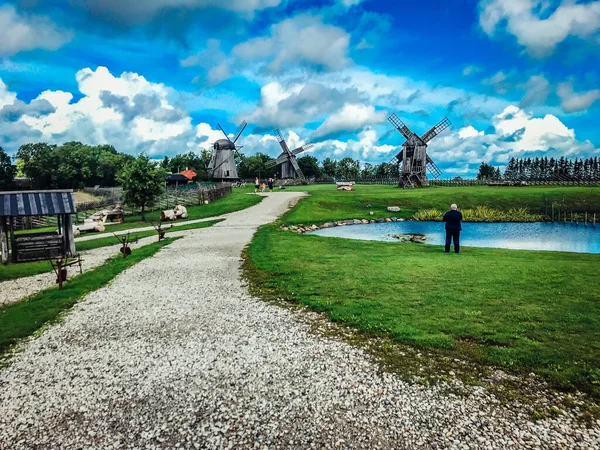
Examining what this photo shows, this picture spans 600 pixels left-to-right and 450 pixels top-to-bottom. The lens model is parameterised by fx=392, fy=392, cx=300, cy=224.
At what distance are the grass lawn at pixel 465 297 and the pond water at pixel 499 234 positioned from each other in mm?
7625

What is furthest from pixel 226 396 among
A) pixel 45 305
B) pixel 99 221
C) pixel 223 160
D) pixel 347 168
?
pixel 347 168

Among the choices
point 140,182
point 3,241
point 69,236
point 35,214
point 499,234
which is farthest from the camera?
point 140,182

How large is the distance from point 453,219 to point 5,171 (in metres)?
106

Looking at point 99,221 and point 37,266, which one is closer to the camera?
point 37,266

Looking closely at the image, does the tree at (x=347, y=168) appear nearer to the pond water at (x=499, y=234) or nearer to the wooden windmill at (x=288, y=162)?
the wooden windmill at (x=288, y=162)

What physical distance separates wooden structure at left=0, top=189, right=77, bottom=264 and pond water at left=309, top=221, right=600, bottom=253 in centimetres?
1818

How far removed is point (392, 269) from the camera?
52.7ft

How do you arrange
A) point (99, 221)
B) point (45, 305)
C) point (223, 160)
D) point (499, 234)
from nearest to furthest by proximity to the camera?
point (45, 305) → point (499, 234) → point (99, 221) → point (223, 160)

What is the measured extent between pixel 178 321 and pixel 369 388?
611 centimetres

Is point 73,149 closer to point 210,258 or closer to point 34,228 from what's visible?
point 34,228

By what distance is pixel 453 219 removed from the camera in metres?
19.9

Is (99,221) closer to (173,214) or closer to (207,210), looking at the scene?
(173,214)

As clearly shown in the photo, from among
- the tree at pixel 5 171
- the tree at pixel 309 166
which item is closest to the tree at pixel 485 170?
the tree at pixel 309 166

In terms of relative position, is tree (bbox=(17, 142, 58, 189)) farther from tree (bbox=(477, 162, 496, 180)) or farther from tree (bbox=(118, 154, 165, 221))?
tree (bbox=(477, 162, 496, 180))
